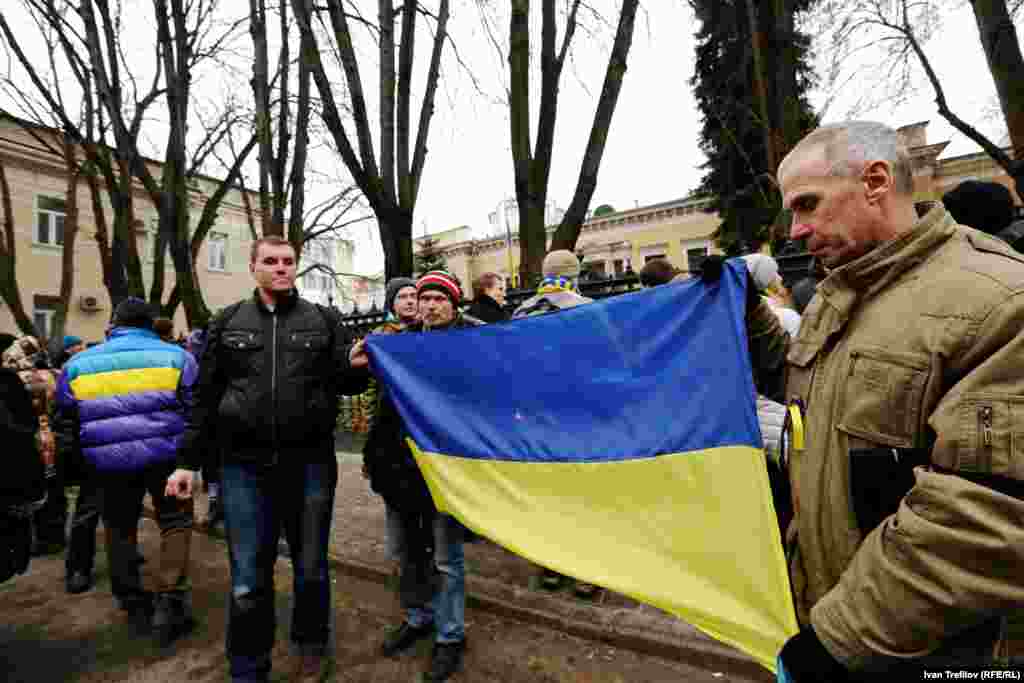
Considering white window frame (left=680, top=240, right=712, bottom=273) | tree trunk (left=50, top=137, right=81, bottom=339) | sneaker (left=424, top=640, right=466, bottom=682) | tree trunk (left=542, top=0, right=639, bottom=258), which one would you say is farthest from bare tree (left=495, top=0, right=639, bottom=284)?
white window frame (left=680, top=240, right=712, bottom=273)

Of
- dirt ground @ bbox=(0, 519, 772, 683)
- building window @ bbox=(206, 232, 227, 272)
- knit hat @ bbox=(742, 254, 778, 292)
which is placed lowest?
dirt ground @ bbox=(0, 519, 772, 683)

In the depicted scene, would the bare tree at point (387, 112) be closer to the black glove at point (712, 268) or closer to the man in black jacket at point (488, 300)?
the man in black jacket at point (488, 300)

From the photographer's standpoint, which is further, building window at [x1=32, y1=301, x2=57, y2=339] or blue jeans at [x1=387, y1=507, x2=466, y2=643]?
building window at [x1=32, y1=301, x2=57, y2=339]

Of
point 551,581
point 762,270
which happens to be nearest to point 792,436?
point 762,270

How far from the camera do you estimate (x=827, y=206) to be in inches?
50.0

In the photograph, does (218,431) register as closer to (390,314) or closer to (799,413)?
(390,314)

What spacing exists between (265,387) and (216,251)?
26887mm

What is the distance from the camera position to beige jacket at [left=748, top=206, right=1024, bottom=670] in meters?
0.92

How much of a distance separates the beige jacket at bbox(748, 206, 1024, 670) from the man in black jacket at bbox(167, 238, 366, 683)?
88.7 inches

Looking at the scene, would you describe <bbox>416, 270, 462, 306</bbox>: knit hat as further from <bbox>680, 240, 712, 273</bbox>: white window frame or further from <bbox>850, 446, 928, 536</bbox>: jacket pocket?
<bbox>680, 240, 712, 273</bbox>: white window frame

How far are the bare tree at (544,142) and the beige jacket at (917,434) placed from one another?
4497 millimetres

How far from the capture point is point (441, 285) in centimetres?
296

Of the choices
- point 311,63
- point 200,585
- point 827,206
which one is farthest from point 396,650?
point 311,63

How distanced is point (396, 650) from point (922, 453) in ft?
9.56
